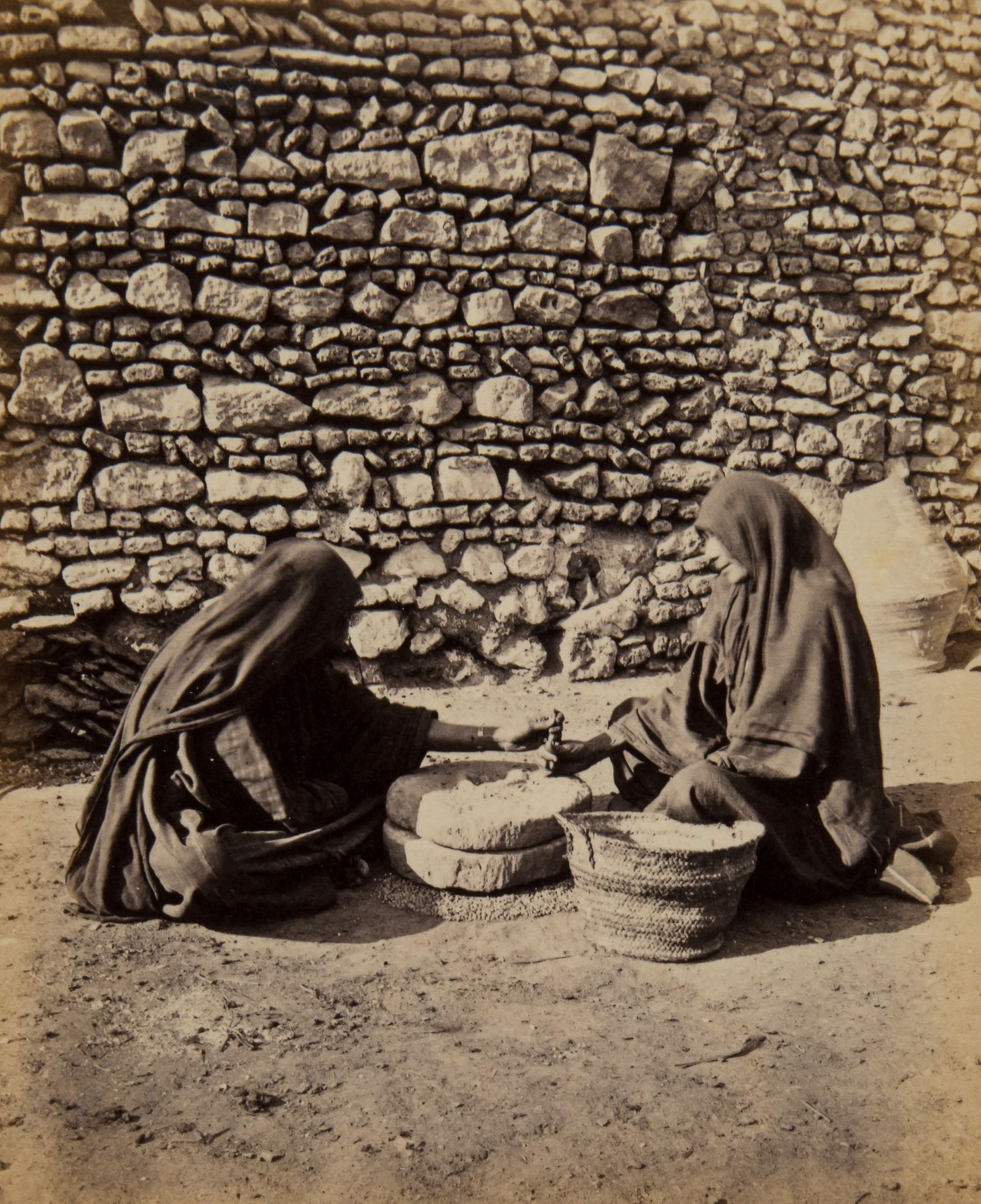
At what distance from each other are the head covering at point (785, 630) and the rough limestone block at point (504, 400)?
273 cm

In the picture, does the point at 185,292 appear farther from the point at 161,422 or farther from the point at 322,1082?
the point at 322,1082

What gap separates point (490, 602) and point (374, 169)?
278cm

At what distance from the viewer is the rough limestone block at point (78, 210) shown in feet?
A: 19.5

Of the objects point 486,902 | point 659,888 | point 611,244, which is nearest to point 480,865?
point 486,902

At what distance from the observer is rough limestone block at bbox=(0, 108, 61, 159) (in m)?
5.89

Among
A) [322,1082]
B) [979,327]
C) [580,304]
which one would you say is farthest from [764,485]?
[979,327]

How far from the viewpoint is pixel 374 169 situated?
6.45 m

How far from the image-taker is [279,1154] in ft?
8.52

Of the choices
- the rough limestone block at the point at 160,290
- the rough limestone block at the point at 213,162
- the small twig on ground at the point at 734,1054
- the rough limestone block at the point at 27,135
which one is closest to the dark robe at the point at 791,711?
the small twig on ground at the point at 734,1054

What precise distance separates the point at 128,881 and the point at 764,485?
287cm

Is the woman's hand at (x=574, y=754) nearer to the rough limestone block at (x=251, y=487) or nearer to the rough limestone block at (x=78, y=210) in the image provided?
the rough limestone block at (x=251, y=487)

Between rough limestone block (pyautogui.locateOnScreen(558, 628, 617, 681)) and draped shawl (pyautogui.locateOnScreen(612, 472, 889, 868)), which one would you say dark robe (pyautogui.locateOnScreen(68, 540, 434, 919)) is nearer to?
draped shawl (pyautogui.locateOnScreen(612, 472, 889, 868))

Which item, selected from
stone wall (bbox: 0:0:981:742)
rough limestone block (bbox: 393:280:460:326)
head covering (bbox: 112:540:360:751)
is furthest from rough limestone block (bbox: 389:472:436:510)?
head covering (bbox: 112:540:360:751)

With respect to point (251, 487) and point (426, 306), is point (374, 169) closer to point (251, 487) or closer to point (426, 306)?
point (426, 306)
